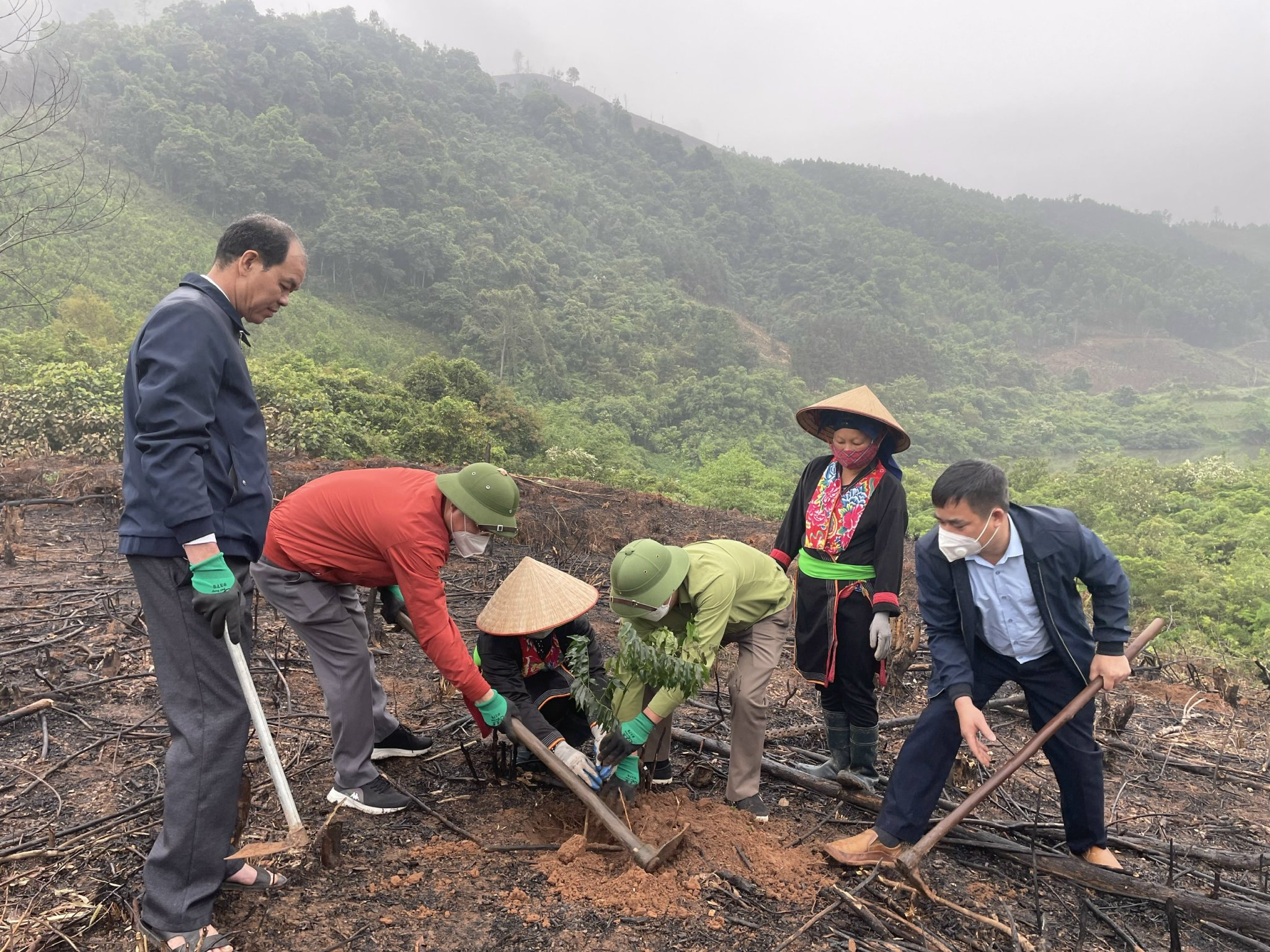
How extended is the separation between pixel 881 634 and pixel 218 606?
261cm

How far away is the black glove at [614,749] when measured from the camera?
2.88 meters

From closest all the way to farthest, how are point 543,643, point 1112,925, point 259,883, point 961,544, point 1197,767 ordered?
point 259,883 < point 1112,925 < point 961,544 < point 543,643 < point 1197,767

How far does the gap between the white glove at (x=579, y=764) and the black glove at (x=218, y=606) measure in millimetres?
1345

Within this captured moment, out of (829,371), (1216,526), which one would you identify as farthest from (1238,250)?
(1216,526)

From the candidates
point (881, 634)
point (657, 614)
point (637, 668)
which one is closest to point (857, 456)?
point (881, 634)

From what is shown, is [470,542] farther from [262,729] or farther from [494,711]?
[262,729]

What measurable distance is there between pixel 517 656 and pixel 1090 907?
7.81 feet

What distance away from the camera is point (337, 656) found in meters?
2.94

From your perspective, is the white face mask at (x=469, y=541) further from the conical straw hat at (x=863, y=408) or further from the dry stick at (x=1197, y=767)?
the dry stick at (x=1197, y=767)

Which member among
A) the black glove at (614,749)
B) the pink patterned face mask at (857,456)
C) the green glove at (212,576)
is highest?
the pink patterned face mask at (857,456)

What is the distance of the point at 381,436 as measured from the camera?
1569 centimetres

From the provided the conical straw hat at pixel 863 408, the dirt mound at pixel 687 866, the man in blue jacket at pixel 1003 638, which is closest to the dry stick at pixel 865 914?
the dirt mound at pixel 687 866

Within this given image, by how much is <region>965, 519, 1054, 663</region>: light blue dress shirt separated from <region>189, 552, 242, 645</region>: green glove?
98.3 inches

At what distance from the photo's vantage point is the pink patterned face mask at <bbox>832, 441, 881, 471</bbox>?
3479mm
